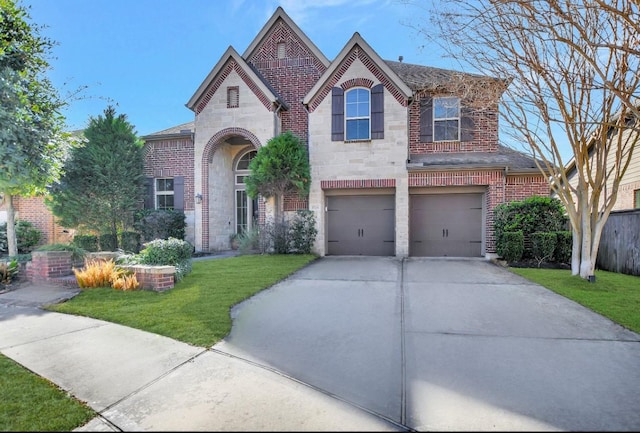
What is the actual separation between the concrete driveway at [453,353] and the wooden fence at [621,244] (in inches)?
172

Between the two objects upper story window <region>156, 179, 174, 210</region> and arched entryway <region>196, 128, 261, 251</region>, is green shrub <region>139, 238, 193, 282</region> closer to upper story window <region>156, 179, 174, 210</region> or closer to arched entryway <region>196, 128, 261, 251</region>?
arched entryway <region>196, 128, 261, 251</region>

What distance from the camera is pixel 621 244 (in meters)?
9.16

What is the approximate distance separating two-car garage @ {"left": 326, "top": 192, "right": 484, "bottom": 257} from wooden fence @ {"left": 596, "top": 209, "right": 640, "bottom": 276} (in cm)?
333

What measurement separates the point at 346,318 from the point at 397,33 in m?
6.85

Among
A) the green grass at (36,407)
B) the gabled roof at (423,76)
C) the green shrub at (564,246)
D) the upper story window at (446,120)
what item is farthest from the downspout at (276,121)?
the green grass at (36,407)

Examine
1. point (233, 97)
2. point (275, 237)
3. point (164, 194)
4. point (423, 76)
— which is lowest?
point (275, 237)

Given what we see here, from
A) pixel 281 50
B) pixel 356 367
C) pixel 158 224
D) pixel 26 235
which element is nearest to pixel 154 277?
pixel 356 367

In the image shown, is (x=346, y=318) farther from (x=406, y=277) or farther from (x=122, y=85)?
(x=122, y=85)

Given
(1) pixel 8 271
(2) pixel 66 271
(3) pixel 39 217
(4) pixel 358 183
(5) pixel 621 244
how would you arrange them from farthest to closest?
(3) pixel 39 217
(4) pixel 358 183
(5) pixel 621 244
(2) pixel 66 271
(1) pixel 8 271

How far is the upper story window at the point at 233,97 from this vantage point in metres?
12.7

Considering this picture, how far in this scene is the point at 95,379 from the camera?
3037 mm

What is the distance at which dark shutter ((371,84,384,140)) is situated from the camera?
11500 mm

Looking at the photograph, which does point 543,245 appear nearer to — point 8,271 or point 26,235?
point 8,271

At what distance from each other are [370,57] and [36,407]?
12069 mm
